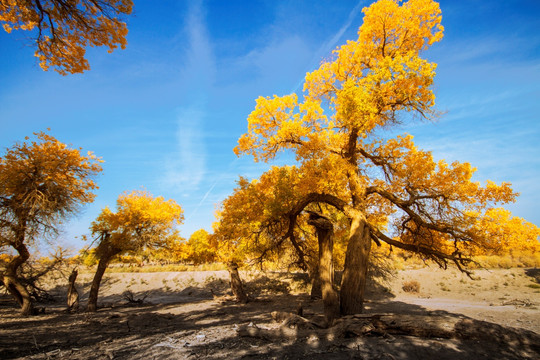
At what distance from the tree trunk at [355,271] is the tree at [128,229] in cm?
1308

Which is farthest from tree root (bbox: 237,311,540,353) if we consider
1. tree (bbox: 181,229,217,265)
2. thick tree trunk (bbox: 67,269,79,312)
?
thick tree trunk (bbox: 67,269,79,312)

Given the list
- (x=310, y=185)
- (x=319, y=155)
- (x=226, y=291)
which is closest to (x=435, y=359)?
(x=310, y=185)

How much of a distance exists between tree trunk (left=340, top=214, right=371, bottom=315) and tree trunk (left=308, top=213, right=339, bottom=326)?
0.37 meters

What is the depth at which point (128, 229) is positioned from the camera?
16.1 meters

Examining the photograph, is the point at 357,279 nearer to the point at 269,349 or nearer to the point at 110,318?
the point at 269,349

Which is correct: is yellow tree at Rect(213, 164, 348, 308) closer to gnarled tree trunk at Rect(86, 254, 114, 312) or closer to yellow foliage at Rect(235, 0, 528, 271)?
yellow foliage at Rect(235, 0, 528, 271)

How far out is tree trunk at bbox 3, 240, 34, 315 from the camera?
1337cm

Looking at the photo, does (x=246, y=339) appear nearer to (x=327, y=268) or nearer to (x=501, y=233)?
(x=327, y=268)

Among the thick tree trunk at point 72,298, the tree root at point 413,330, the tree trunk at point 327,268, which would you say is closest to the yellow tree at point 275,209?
the tree trunk at point 327,268

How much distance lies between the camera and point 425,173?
866 centimetres

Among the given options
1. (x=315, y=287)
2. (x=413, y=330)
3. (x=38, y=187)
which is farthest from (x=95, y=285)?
(x=413, y=330)

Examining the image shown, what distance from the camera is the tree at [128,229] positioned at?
16.0 meters

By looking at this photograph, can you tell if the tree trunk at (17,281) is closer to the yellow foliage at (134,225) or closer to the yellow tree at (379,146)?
the yellow foliage at (134,225)

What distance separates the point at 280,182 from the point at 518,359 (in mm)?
7249
